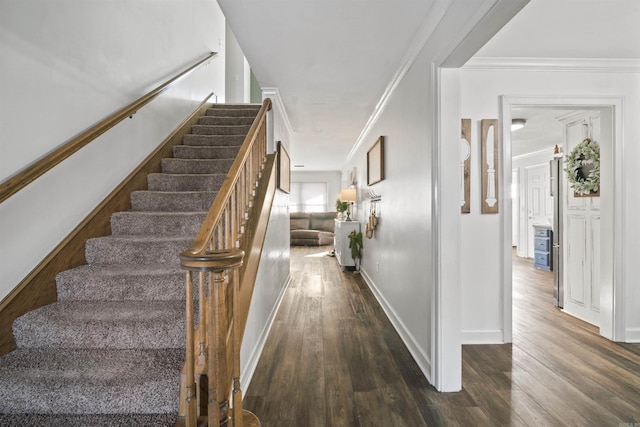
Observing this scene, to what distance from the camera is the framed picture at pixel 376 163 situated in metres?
3.79

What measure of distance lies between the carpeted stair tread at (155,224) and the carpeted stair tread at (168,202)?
24 centimetres

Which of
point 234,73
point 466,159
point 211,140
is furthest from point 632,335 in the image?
point 234,73

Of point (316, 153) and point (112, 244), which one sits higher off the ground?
point (316, 153)

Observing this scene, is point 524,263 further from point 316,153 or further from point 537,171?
point 316,153

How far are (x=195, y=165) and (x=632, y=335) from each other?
429cm

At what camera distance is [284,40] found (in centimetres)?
237

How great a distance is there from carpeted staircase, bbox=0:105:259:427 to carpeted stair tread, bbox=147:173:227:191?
52cm

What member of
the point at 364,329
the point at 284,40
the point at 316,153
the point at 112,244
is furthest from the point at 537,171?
the point at 112,244

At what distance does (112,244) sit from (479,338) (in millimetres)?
3037

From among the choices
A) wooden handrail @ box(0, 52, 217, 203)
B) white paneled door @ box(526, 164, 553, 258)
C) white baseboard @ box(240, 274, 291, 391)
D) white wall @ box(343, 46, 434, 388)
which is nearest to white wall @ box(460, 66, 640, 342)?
white wall @ box(343, 46, 434, 388)

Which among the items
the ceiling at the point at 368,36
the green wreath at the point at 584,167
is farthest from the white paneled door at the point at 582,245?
the ceiling at the point at 368,36

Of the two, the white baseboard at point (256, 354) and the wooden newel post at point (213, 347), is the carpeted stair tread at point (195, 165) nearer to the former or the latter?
the white baseboard at point (256, 354)

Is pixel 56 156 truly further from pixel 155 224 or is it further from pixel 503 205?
pixel 503 205

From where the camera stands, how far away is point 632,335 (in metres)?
2.71
